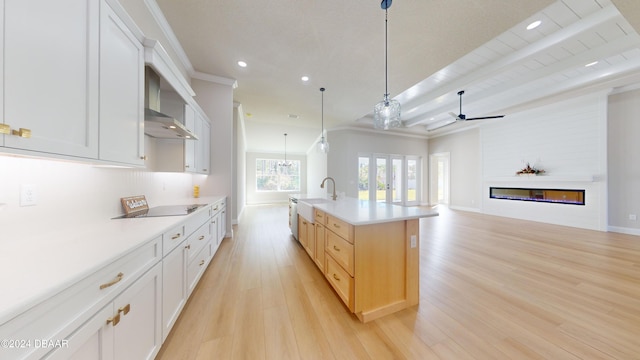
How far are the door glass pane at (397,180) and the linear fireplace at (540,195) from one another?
2.75 m

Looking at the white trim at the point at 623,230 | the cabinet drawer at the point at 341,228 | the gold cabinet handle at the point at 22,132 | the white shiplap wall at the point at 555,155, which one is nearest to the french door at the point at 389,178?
the white shiplap wall at the point at 555,155

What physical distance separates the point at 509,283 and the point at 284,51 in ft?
13.3

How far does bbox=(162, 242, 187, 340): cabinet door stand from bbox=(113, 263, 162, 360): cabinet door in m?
0.08

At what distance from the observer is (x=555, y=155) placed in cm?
496

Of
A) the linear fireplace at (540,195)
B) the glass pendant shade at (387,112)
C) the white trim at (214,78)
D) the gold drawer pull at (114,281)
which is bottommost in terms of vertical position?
the gold drawer pull at (114,281)

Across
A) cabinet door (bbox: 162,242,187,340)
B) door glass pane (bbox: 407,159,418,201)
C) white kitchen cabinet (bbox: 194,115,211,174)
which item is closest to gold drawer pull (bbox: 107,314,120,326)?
cabinet door (bbox: 162,242,187,340)

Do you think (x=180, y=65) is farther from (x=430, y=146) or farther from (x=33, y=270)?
(x=430, y=146)

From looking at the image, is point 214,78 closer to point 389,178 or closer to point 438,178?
point 389,178

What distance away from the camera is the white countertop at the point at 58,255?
58 centimetres

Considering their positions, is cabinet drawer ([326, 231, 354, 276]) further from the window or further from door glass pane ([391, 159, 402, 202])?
the window

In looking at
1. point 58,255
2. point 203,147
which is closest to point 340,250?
point 58,255

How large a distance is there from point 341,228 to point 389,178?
622 cm

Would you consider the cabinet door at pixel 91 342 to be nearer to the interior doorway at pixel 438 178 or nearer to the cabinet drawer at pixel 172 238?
the cabinet drawer at pixel 172 238

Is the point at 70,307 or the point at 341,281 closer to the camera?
the point at 70,307
